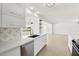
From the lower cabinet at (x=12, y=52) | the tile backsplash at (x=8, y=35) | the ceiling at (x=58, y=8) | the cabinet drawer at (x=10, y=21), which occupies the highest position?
the ceiling at (x=58, y=8)

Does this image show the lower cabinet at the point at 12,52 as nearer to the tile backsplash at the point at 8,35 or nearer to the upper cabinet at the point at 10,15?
the tile backsplash at the point at 8,35

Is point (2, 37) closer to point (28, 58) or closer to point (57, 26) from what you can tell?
point (28, 58)

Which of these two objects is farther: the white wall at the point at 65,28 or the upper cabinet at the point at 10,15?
the white wall at the point at 65,28

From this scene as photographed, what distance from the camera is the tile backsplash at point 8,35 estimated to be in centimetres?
287

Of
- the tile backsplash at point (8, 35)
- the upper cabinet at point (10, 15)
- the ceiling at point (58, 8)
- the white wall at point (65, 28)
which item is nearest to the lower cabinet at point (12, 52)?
the tile backsplash at point (8, 35)

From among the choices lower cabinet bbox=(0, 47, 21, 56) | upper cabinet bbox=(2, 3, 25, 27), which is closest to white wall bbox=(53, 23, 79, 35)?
upper cabinet bbox=(2, 3, 25, 27)

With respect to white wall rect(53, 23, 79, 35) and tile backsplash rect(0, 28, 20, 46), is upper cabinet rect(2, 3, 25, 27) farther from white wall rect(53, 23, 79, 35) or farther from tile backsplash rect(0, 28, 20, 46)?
white wall rect(53, 23, 79, 35)

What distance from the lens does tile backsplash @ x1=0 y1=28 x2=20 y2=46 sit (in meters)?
2.87

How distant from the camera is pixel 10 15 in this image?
2609mm

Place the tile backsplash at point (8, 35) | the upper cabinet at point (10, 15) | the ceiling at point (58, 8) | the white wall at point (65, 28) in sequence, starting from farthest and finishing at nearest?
1. the white wall at point (65, 28)
2. the ceiling at point (58, 8)
3. the tile backsplash at point (8, 35)
4. the upper cabinet at point (10, 15)

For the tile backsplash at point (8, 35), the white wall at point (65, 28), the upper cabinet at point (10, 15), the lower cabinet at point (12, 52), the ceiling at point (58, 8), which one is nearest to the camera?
the lower cabinet at point (12, 52)

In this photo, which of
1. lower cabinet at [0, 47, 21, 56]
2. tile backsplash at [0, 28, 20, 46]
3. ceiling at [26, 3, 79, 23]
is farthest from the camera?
ceiling at [26, 3, 79, 23]

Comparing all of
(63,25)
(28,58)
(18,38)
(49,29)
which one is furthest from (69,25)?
(28,58)

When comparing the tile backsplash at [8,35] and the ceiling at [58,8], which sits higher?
the ceiling at [58,8]
